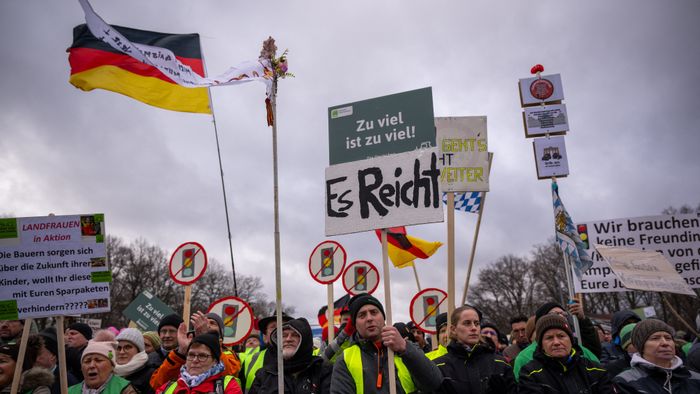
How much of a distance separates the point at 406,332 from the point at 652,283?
322 cm

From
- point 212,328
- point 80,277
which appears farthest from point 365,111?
point 80,277

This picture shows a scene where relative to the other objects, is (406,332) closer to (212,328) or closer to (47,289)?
(212,328)

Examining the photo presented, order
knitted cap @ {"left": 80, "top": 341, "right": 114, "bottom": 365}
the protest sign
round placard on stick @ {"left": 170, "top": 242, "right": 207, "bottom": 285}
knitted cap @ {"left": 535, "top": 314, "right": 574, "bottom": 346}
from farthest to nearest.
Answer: round placard on stick @ {"left": 170, "top": 242, "right": 207, "bottom": 285}, the protest sign, knitted cap @ {"left": 80, "top": 341, "right": 114, "bottom": 365}, knitted cap @ {"left": 535, "top": 314, "right": 574, "bottom": 346}

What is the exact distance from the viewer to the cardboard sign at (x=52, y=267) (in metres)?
4.65

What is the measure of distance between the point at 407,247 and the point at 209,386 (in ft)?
19.7

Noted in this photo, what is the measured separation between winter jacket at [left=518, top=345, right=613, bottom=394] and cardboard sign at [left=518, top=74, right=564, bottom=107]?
401cm

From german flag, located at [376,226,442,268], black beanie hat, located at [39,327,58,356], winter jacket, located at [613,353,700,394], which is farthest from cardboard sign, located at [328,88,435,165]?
german flag, located at [376,226,442,268]

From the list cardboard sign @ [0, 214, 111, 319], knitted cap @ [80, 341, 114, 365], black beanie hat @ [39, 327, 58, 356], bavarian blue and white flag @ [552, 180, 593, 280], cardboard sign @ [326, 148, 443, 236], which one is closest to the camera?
cardboard sign @ [326, 148, 443, 236]

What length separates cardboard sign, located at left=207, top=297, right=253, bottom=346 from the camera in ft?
23.3

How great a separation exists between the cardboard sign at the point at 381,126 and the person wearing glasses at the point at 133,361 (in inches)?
113

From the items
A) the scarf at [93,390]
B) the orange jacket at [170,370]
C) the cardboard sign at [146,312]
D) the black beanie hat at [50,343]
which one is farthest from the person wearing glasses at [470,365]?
the cardboard sign at [146,312]

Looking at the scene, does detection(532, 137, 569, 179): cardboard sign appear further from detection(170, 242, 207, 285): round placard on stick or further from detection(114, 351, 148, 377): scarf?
detection(114, 351, 148, 377): scarf

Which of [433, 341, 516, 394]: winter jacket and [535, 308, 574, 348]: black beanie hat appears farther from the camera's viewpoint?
[535, 308, 574, 348]: black beanie hat

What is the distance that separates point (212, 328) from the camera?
5.23 m
